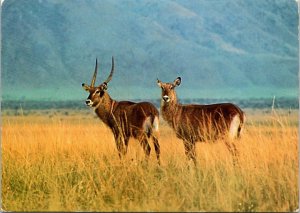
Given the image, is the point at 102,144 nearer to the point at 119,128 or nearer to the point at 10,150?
the point at 119,128

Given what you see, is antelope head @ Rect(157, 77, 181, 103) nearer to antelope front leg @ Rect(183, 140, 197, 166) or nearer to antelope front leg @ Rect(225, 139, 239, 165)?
antelope front leg @ Rect(183, 140, 197, 166)

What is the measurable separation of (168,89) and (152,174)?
206cm

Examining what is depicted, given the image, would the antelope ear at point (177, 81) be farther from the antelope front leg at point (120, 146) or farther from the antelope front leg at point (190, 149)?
the antelope front leg at point (120, 146)

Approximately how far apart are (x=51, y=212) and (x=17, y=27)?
7.86m

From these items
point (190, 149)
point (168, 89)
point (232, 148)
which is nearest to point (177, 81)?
point (168, 89)

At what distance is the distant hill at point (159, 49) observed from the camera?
1014 cm

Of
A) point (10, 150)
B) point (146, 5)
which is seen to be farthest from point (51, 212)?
point (146, 5)

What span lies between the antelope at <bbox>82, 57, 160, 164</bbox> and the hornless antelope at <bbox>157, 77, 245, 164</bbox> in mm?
269

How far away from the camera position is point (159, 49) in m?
29.7

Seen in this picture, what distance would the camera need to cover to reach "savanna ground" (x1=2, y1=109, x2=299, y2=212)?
6840mm

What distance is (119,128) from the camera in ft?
31.3

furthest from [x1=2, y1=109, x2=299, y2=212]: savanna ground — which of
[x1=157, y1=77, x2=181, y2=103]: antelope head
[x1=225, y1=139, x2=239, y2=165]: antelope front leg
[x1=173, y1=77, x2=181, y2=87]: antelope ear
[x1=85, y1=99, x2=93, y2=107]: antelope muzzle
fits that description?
[x1=173, y1=77, x2=181, y2=87]: antelope ear

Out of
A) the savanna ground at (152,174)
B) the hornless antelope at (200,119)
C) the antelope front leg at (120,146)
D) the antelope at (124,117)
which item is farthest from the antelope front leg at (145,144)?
the hornless antelope at (200,119)

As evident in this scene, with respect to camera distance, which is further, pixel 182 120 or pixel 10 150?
pixel 182 120
